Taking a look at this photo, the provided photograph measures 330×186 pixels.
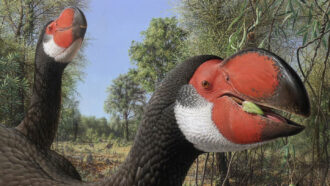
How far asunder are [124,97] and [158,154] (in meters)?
21.2

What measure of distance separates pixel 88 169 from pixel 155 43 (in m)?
10.3

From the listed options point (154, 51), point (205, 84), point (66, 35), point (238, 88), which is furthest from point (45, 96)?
point (154, 51)

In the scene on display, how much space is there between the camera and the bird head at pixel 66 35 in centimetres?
224

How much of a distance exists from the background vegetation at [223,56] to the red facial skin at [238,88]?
1.26 metres

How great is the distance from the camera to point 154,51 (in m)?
16.1

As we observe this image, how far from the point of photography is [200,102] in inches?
35.9

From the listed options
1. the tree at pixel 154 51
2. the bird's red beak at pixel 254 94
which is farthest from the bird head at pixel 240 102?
the tree at pixel 154 51

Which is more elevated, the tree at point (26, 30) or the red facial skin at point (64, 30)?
the tree at point (26, 30)

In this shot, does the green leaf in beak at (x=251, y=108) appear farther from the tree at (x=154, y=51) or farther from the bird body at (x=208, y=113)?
the tree at (x=154, y=51)

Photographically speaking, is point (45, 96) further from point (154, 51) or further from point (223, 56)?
point (154, 51)

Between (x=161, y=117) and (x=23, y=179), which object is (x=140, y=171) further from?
(x=23, y=179)

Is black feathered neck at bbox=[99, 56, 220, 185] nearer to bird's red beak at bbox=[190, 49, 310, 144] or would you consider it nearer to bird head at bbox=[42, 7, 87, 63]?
bird's red beak at bbox=[190, 49, 310, 144]

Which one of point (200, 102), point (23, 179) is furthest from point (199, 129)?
point (23, 179)

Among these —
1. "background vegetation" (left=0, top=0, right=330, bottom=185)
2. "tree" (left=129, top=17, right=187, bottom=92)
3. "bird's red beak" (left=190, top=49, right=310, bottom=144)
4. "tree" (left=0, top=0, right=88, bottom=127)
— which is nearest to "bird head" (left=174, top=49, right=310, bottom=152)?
"bird's red beak" (left=190, top=49, right=310, bottom=144)
